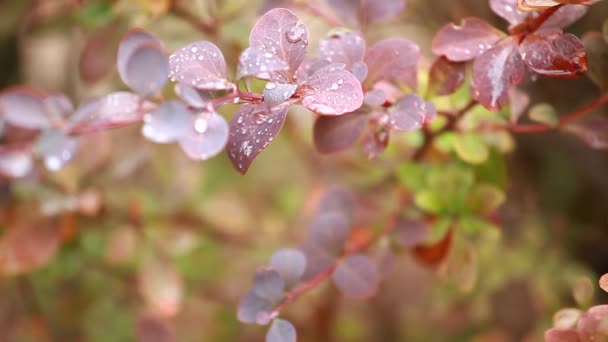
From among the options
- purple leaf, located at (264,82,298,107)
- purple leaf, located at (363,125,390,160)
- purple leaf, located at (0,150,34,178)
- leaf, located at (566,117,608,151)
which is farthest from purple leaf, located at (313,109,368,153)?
purple leaf, located at (0,150,34,178)

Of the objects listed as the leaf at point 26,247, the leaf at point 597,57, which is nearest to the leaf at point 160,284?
the leaf at point 26,247

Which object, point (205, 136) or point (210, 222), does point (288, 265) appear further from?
point (210, 222)

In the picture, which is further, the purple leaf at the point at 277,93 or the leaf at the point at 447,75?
the leaf at the point at 447,75

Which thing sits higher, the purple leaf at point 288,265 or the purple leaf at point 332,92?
the purple leaf at point 332,92

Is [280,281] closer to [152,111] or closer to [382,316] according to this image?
[152,111]

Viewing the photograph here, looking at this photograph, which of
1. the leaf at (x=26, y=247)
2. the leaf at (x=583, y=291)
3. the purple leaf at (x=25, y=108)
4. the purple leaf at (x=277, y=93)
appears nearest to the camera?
the purple leaf at (x=277, y=93)

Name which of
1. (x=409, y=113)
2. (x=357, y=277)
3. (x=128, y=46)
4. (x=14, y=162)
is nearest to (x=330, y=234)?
(x=357, y=277)

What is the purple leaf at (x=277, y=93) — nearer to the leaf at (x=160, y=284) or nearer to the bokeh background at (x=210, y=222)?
the bokeh background at (x=210, y=222)
